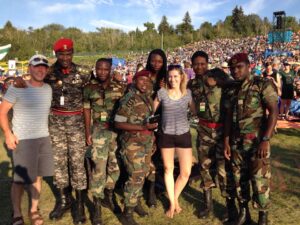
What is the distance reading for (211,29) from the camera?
7169 centimetres

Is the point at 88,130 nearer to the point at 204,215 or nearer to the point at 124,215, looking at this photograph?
the point at 124,215

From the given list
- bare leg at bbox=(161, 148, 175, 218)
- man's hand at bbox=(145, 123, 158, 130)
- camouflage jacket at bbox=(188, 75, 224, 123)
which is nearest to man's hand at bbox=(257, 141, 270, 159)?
camouflage jacket at bbox=(188, 75, 224, 123)

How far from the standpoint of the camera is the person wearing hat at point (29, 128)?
12.1ft

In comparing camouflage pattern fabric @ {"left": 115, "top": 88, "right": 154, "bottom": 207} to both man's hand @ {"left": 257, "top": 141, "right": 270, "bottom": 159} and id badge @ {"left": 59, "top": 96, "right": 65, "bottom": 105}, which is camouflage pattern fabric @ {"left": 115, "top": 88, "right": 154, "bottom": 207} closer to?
id badge @ {"left": 59, "top": 96, "right": 65, "bottom": 105}

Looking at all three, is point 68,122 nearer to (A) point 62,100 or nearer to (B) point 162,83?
(A) point 62,100

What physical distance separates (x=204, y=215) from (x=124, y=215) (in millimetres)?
1063

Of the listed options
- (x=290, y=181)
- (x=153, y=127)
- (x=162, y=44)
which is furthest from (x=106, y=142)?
(x=162, y=44)

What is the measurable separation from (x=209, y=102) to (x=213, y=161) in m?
0.78

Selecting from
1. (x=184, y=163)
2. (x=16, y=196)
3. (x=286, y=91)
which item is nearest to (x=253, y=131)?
(x=184, y=163)

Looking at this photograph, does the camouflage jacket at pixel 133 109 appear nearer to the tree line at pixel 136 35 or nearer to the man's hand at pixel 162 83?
the man's hand at pixel 162 83

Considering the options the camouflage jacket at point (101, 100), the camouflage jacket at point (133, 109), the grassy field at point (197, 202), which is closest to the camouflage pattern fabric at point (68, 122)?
the camouflage jacket at point (101, 100)

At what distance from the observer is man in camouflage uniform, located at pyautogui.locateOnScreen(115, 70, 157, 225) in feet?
12.6

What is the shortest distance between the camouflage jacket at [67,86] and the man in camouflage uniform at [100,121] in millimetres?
91

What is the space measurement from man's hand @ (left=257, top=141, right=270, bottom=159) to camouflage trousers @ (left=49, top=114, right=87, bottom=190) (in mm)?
2173
